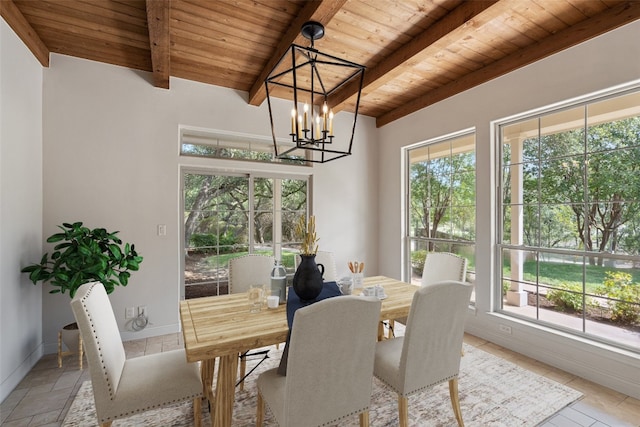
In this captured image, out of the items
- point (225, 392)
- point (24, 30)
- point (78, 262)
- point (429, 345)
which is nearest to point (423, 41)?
point (429, 345)

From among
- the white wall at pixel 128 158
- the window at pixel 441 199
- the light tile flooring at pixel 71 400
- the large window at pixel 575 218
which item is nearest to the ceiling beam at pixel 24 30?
the white wall at pixel 128 158

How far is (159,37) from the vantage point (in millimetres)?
2299

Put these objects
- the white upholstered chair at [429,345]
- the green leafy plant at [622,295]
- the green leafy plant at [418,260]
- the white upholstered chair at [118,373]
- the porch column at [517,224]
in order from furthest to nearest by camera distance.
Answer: the green leafy plant at [418,260] < the porch column at [517,224] < the green leafy plant at [622,295] < the white upholstered chair at [429,345] < the white upholstered chair at [118,373]

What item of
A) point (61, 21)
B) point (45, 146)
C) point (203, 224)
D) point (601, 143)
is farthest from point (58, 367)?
point (601, 143)

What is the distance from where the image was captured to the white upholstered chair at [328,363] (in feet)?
3.95

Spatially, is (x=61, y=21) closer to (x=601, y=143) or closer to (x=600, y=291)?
(x=601, y=143)

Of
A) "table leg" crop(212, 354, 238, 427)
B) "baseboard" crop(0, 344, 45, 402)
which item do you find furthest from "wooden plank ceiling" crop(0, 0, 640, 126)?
"baseboard" crop(0, 344, 45, 402)

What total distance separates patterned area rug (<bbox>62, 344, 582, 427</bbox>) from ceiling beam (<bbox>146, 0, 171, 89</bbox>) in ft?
8.76

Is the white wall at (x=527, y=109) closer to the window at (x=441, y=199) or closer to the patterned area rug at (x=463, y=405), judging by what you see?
the window at (x=441, y=199)

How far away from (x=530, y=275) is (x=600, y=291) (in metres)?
0.53

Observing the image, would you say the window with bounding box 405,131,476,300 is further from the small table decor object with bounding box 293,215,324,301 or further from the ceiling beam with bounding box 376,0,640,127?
the small table decor object with bounding box 293,215,324,301

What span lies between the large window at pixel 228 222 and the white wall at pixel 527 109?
2.02 m

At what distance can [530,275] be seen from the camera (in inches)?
114

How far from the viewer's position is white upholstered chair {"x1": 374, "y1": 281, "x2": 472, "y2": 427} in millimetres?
1530
